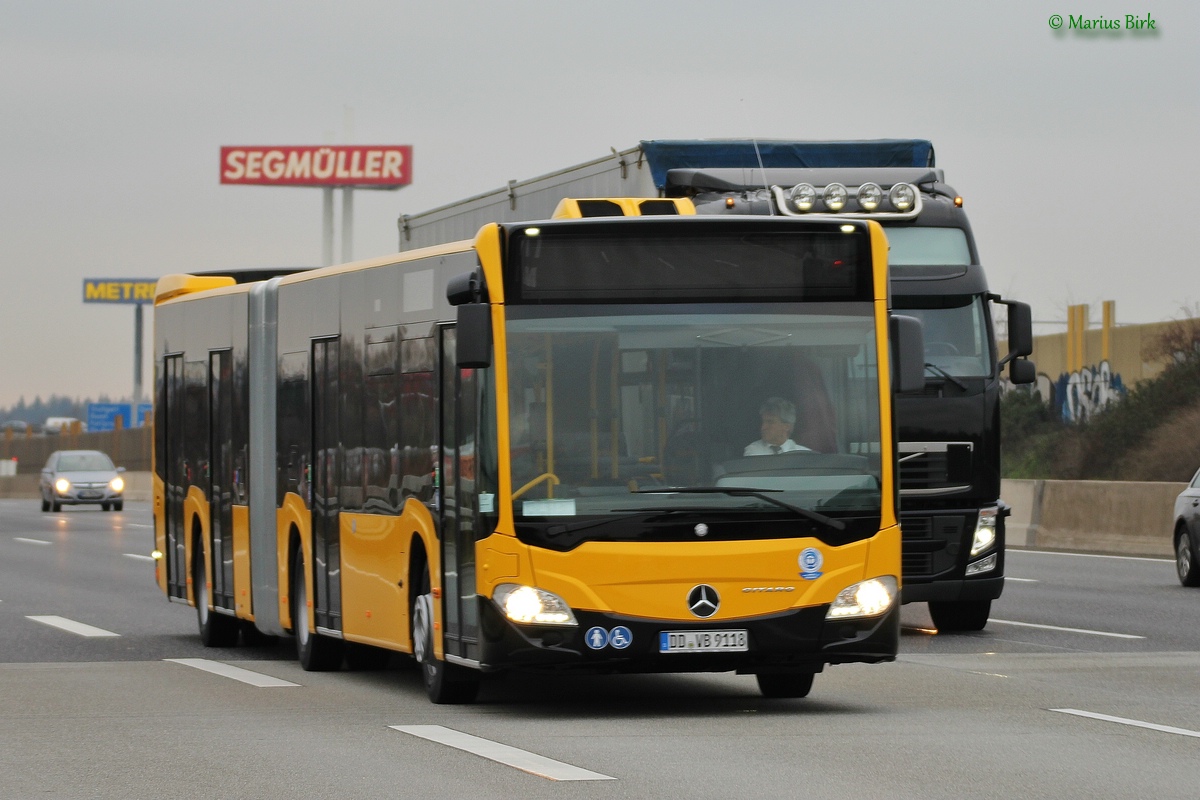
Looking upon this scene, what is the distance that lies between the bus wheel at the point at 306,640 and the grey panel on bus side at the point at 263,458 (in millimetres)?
311

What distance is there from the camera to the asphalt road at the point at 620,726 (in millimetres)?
9109

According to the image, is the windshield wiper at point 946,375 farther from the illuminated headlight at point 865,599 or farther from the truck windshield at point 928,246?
the illuminated headlight at point 865,599

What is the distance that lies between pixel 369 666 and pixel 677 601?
4.36m

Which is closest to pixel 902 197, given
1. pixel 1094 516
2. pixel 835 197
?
pixel 835 197

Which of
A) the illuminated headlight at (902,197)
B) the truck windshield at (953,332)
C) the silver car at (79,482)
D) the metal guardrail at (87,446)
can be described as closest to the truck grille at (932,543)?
the truck windshield at (953,332)

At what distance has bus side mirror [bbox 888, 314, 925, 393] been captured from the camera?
38.2 feet

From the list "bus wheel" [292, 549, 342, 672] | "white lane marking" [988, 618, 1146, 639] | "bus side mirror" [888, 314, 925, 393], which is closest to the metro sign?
"white lane marking" [988, 618, 1146, 639]

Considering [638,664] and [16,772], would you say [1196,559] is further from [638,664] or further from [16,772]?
[16,772]

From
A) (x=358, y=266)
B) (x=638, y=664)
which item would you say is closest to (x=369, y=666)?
(x=358, y=266)

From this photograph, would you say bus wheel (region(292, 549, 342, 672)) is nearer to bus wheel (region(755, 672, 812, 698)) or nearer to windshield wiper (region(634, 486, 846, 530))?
bus wheel (region(755, 672, 812, 698))

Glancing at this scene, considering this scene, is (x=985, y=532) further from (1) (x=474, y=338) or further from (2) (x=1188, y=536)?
(1) (x=474, y=338)

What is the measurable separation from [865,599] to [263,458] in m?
5.86

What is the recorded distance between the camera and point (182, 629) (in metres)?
19.4

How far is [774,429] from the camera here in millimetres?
11531
